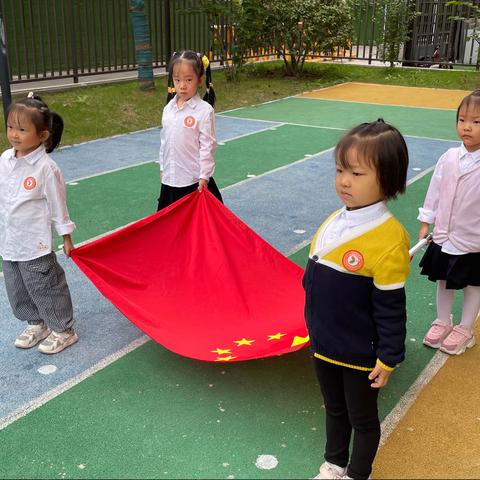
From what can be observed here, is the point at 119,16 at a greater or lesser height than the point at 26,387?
greater

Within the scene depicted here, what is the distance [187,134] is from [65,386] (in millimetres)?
1962

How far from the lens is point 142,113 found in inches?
463

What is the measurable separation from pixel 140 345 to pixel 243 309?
0.66 meters

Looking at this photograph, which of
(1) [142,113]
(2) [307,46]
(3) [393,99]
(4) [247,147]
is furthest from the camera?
(2) [307,46]

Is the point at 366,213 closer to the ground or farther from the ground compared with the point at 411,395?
farther from the ground

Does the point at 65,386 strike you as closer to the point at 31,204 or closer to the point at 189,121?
the point at 31,204

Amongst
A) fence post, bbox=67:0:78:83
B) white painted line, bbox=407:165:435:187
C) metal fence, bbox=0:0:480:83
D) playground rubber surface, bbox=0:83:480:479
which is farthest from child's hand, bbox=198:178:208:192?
fence post, bbox=67:0:78:83

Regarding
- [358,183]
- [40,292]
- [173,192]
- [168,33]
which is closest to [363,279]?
[358,183]

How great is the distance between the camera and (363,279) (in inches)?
91.4

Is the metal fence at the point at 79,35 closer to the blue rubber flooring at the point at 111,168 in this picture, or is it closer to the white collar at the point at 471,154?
the blue rubber flooring at the point at 111,168

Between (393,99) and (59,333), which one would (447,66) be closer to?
(393,99)

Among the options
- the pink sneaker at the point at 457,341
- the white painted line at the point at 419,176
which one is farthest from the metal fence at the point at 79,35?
the pink sneaker at the point at 457,341

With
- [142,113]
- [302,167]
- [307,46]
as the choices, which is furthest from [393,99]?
[302,167]

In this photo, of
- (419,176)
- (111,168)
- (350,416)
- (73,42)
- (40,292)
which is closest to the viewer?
(350,416)
